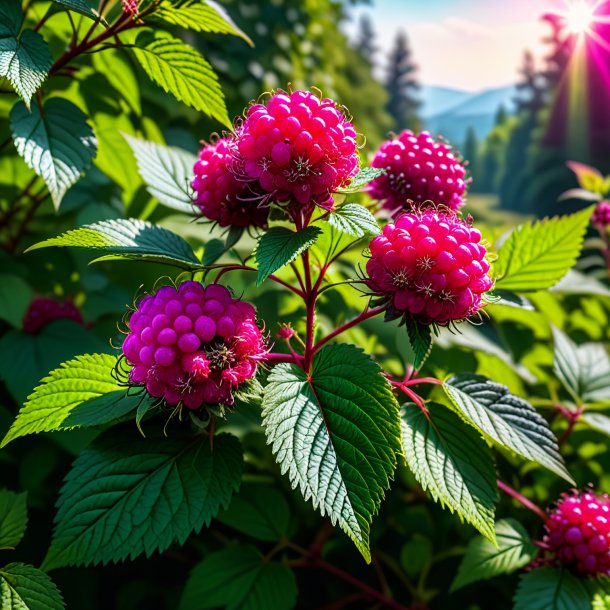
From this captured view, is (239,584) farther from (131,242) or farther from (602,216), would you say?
(602,216)

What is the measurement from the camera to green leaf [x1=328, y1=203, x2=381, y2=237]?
0.66m

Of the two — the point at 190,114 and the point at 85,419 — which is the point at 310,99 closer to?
the point at 85,419

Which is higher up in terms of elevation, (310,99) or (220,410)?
(310,99)

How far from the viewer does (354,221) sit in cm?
Result: 68

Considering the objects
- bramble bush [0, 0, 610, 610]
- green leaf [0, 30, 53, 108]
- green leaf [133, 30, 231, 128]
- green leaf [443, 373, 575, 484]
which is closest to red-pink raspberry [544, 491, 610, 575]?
bramble bush [0, 0, 610, 610]

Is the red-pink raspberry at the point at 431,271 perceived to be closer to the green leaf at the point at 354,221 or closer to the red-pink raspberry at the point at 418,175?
the green leaf at the point at 354,221

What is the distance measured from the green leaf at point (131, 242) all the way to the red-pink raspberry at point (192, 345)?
4 cm

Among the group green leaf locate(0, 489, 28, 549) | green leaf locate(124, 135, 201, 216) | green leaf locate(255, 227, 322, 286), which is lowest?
green leaf locate(0, 489, 28, 549)

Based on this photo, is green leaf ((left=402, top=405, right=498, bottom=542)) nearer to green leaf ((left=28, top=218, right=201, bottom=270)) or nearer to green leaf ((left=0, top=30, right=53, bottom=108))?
green leaf ((left=28, top=218, right=201, bottom=270))

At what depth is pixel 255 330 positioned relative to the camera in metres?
0.70

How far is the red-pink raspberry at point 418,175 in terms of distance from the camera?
0.89m

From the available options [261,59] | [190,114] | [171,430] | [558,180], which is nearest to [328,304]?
[171,430]

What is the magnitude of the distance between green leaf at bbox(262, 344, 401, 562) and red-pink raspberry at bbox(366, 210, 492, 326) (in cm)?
9

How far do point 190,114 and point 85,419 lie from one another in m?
1.56
